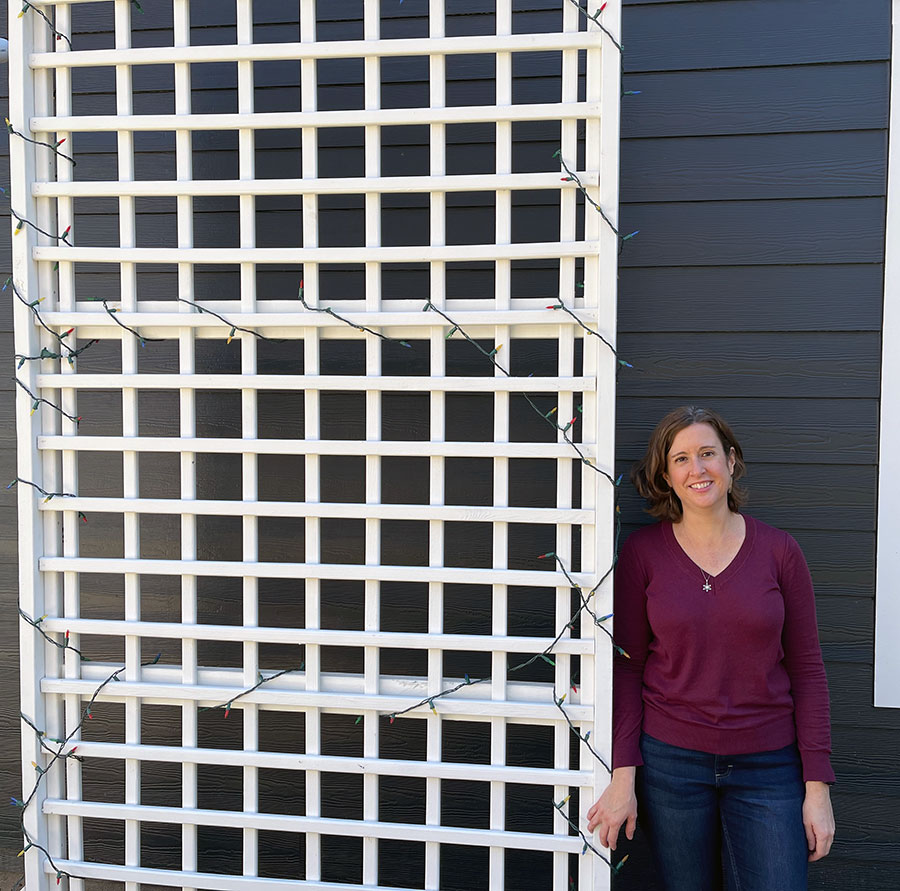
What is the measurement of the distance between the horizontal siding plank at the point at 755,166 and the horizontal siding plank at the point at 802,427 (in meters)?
0.50

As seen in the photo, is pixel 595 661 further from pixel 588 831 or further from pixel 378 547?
pixel 378 547

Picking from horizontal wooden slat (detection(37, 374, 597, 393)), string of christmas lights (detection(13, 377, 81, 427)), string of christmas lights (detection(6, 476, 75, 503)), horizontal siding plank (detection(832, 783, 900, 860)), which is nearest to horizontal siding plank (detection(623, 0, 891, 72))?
horizontal wooden slat (detection(37, 374, 597, 393))

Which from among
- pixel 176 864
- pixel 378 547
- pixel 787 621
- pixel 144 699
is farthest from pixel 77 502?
pixel 787 621

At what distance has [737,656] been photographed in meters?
1.48

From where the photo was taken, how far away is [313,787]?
1.74 meters

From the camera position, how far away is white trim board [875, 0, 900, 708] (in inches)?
74.8

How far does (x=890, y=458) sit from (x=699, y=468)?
2.34 feet

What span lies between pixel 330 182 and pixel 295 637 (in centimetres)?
96

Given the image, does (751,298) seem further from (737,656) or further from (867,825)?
(867,825)

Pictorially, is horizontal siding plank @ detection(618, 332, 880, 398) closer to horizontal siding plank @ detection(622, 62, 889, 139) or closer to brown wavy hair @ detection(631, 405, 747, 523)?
brown wavy hair @ detection(631, 405, 747, 523)

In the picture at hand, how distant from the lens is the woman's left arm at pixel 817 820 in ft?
4.83

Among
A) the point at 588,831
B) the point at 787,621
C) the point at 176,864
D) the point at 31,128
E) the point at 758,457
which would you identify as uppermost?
the point at 31,128

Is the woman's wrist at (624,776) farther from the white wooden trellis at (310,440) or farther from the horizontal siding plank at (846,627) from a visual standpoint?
the horizontal siding plank at (846,627)

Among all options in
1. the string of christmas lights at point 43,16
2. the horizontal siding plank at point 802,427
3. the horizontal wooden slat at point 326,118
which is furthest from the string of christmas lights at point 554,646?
the string of christmas lights at point 43,16
